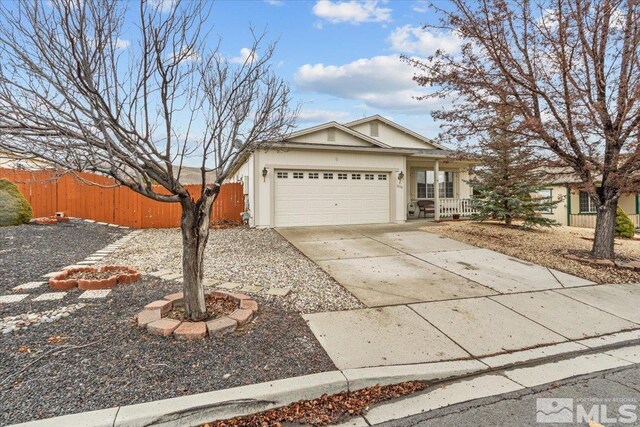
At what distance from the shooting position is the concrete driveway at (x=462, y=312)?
10.8 ft

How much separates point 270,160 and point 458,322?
8.67m

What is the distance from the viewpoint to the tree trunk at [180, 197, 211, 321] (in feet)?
11.1

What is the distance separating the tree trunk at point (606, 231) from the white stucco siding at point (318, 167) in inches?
262

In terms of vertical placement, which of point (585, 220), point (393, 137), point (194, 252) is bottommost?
point (585, 220)

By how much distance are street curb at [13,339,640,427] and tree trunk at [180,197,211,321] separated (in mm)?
1218

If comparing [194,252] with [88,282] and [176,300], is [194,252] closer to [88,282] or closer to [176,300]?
[176,300]

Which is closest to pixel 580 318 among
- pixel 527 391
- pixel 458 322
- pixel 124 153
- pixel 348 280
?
pixel 458 322

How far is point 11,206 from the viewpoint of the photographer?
9602 mm

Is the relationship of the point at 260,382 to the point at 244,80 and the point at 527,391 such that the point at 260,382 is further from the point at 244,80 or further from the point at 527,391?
the point at 244,80

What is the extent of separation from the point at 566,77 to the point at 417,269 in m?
4.93

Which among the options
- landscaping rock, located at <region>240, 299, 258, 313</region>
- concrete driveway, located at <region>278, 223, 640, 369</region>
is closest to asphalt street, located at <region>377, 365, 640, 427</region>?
concrete driveway, located at <region>278, 223, 640, 369</region>

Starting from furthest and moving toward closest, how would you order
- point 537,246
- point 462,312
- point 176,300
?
point 537,246, point 462,312, point 176,300

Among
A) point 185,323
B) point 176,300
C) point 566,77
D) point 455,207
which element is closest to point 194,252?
point 185,323

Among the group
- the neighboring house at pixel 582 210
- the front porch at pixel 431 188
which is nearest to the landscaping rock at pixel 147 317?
the front porch at pixel 431 188
